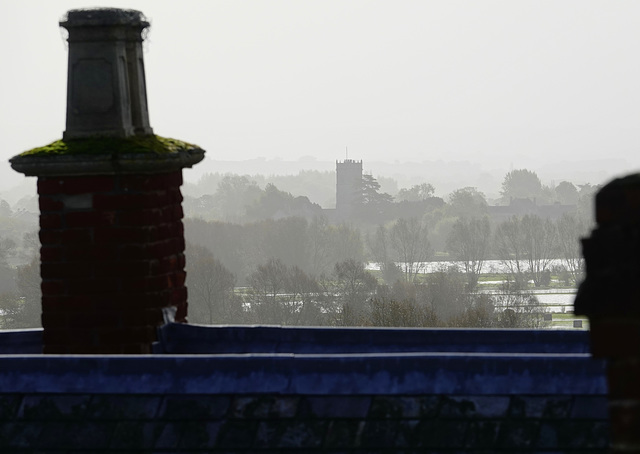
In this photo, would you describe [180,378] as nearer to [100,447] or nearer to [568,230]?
[100,447]

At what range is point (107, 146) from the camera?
22.8 ft

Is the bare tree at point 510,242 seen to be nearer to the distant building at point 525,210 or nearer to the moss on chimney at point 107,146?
→ the distant building at point 525,210

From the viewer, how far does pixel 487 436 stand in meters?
4.92

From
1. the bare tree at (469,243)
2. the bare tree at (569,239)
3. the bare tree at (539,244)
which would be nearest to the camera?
the bare tree at (539,244)

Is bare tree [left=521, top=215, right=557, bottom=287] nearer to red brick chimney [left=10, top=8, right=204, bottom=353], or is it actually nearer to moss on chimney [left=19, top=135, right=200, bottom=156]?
moss on chimney [left=19, top=135, right=200, bottom=156]

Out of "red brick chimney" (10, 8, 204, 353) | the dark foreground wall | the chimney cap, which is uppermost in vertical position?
the chimney cap

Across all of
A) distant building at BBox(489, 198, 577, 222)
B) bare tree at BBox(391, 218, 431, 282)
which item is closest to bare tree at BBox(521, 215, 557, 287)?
bare tree at BBox(391, 218, 431, 282)

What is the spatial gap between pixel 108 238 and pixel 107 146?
0.67 m

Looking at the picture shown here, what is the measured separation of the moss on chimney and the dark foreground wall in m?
1.89

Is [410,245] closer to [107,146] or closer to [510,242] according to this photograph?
[510,242]

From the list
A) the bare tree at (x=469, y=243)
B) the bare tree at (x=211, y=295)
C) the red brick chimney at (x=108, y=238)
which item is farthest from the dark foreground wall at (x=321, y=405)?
the bare tree at (x=469, y=243)

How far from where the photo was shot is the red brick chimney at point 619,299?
2287 mm

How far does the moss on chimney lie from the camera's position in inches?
270

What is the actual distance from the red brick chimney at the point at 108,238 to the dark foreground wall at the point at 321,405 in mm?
1233
